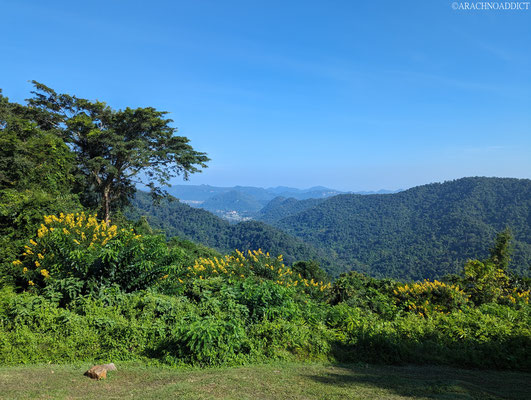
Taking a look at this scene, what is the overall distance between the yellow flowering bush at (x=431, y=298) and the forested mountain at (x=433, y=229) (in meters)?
72.9

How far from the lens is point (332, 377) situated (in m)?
4.57

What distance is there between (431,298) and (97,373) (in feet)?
31.6

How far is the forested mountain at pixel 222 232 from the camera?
111 m

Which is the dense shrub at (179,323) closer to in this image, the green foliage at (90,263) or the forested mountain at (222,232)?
the green foliage at (90,263)

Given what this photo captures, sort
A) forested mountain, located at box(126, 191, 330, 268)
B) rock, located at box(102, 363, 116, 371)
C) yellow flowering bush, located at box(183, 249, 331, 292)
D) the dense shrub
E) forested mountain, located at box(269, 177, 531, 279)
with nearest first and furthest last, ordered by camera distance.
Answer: rock, located at box(102, 363, 116, 371), the dense shrub, yellow flowering bush, located at box(183, 249, 331, 292), forested mountain, located at box(269, 177, 531, 279), forested mountain, located at box(126, 191, 330, 268)

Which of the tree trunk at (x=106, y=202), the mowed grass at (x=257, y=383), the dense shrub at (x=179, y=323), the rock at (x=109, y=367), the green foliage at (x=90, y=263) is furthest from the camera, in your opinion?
the tree trunk at (x=106, y=202)

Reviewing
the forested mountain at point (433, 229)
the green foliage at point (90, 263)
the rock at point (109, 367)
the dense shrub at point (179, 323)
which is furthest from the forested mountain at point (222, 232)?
the rock at point (109, 367)

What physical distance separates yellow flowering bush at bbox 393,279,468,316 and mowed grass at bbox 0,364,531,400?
4463 mm

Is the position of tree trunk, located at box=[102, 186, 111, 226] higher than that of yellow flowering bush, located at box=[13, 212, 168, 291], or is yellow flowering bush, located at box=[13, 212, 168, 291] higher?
tree trunk, located at box=[102, 186, 111, 226]

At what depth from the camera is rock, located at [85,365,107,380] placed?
4.19 metres

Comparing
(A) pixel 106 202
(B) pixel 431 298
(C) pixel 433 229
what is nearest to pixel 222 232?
(C) pixel 433 229

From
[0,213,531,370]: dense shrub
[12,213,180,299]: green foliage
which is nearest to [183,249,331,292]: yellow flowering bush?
[0,213,531,370]: dense shrub

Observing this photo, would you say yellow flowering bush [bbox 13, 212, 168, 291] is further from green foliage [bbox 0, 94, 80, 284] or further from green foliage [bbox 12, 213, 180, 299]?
green foliage [bbox 0, 94, 80, 284]

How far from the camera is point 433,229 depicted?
435 feet
